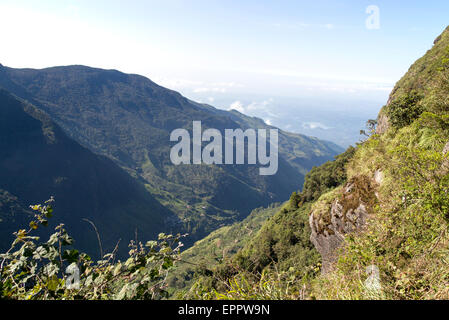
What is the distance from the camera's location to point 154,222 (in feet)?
566

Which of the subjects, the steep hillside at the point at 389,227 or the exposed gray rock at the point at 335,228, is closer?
the steep hillside at the point at 389,227

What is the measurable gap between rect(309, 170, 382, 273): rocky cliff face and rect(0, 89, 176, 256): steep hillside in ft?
498

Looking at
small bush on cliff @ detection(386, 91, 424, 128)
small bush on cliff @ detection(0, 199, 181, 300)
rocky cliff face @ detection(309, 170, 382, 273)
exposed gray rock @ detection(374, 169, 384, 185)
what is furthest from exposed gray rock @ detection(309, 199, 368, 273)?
small bush on cliff @ detection(0, 199, 181, 300)

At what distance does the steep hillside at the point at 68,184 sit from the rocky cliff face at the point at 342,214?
15169 centimetres

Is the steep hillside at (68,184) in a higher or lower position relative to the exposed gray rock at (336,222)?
lower

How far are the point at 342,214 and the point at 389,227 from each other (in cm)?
517

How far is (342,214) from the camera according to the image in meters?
10.8

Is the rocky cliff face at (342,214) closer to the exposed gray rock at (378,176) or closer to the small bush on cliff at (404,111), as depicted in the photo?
the exposed gray rock at (378,176)

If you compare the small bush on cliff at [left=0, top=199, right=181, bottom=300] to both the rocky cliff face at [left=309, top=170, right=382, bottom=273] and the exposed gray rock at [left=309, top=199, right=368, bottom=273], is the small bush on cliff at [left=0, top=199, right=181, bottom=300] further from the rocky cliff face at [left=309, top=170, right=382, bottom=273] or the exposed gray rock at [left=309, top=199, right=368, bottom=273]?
the exposed gray rock at [left=309, top=199, right=368, bottom=273]

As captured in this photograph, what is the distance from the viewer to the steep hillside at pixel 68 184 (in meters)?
149

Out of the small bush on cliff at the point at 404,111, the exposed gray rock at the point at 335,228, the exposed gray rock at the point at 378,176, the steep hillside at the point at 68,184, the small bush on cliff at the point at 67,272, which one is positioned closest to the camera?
the small bush on cliff at the point at 67,272

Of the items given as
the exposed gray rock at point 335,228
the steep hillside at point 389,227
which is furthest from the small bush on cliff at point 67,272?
the exposed gray rock at point 335,228
